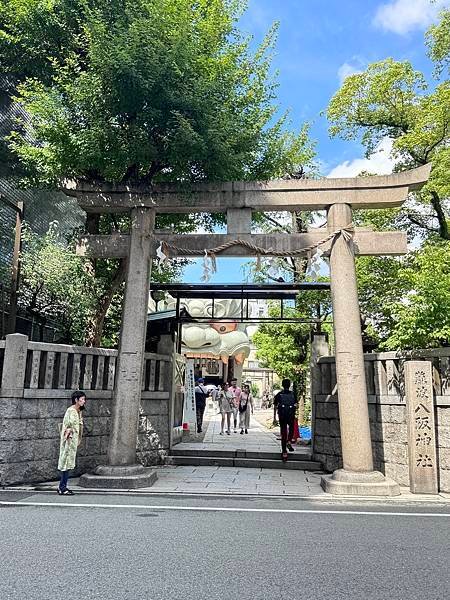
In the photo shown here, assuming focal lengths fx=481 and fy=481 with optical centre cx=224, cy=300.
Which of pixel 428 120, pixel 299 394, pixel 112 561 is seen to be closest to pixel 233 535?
pixel 112 561

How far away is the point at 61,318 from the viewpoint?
1272 cm

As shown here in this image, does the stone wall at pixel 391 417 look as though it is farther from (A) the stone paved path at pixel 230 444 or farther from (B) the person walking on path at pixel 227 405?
(B) the person walking on path at pixel 227 405

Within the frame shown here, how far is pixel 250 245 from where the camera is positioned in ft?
33.4

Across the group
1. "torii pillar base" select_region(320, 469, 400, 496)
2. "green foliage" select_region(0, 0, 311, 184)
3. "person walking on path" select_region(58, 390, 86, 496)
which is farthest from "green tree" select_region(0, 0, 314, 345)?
"torii pillar base" select_region(320, 469, 400, 496)

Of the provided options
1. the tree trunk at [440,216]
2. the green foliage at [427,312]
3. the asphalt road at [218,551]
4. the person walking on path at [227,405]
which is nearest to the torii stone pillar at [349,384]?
the asphalt road at [218,551]

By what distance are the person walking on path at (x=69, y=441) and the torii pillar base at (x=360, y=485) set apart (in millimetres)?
4653

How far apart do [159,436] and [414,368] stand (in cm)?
635

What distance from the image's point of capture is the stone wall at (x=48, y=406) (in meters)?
9.02

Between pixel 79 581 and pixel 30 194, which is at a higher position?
pixel 30 194

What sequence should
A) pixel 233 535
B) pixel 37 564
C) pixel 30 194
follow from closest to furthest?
pixel 37 564 < pixel 233 535 < pixel 30 194

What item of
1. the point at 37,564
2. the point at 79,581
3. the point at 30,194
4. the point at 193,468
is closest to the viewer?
the point at 79,581

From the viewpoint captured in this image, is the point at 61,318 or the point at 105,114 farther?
the point at 61,318

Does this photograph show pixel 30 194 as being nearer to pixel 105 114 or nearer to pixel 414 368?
pixel 105 114

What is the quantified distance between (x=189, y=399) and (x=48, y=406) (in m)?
7.81
